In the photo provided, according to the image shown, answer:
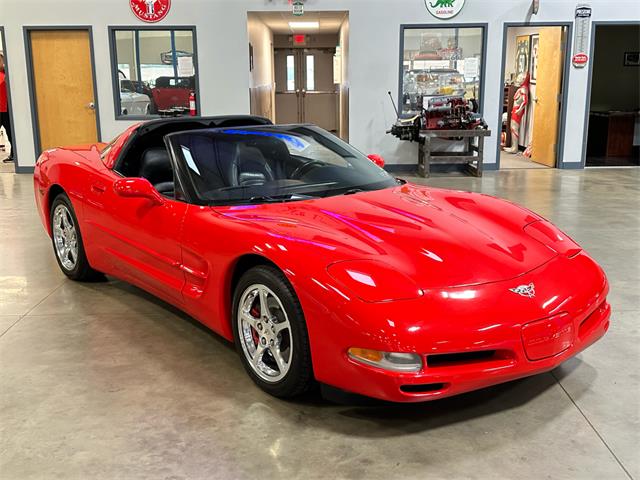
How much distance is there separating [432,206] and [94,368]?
191 centimetres

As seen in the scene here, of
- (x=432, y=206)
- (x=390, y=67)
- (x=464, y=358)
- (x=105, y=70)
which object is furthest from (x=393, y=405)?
(x=105, y=70)

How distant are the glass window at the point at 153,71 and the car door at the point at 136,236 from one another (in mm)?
6781

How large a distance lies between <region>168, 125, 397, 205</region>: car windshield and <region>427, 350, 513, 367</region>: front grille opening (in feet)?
4.18

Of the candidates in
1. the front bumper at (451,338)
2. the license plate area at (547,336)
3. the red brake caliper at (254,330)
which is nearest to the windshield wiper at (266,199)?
the red brake caliper at (254,330)

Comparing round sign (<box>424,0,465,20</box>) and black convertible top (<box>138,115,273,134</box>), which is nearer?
black convertible top (<box>138,115,273,134</box>)

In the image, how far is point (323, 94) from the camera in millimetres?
19828

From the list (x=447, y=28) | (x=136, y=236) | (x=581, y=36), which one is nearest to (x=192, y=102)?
(x=447, y=28)

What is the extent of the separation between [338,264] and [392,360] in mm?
442

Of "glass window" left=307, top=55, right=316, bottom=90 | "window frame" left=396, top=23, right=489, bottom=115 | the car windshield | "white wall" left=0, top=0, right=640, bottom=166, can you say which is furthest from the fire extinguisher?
"glass window" left=307, top=55, right=316, bottom=90

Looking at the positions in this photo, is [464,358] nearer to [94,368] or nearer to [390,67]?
[94,368]

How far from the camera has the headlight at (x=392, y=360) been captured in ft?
7.70

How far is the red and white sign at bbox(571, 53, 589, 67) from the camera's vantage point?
10320mm

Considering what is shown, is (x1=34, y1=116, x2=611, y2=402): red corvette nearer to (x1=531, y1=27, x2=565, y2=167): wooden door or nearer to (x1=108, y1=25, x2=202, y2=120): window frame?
(x1=108, y1=25, x2=202, y2=120): window frame

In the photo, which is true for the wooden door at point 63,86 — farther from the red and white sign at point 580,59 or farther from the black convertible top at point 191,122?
the red and white sign at point 580,59
